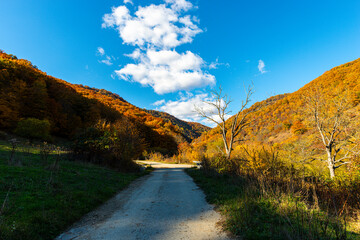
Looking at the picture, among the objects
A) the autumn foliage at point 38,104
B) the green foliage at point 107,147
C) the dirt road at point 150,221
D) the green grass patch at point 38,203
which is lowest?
the dirt road at point 150,221

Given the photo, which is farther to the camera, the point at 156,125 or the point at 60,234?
the point at 156,125

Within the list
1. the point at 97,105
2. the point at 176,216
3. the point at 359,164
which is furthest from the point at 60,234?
the point at 97,105

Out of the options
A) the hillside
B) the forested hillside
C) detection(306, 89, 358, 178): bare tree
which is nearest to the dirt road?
the forested hillside

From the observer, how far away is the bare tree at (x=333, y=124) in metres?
11.1

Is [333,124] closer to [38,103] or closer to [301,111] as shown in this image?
[301,111]

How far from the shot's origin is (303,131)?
41.1 m

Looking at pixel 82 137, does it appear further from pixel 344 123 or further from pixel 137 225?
pixel 344 123

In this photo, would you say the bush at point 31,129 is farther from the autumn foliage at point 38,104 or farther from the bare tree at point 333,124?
the bare tree at point 333,124

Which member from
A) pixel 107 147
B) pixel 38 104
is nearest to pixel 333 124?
pixel 107 147

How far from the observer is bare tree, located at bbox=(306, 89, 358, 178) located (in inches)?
436

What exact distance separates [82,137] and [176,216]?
579 inches

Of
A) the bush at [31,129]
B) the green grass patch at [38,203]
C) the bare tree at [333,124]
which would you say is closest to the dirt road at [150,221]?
the green grass patch at [38,203]

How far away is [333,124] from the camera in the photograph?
12164 mm

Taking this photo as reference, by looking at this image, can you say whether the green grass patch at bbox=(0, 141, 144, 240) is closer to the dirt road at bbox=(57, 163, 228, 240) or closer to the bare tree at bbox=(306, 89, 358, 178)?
the dirt road at bbox=(57, 163, 228, 240)
